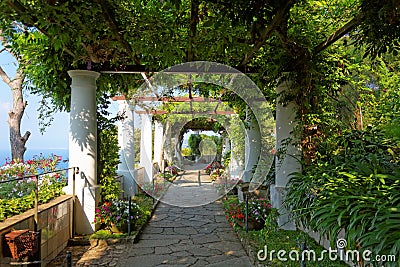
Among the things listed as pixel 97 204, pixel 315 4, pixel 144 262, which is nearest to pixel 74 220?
pixel 97 204

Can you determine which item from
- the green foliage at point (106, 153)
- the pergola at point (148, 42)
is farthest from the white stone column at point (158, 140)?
the pergola at point (148, 42)

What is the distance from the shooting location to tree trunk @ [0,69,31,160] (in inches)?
293

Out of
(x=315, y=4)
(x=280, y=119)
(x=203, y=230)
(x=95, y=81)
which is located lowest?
(x=203, y=230)

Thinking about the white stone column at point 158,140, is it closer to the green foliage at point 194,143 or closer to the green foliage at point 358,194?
the green foliage at point 194,143

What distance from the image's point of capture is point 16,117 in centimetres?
746

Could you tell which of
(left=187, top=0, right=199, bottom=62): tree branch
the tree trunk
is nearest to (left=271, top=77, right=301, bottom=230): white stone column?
(left=187, top=0, right=199, bottom=62): tree branch

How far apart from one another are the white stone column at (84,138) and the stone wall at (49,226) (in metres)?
0.29

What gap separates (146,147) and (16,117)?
12.4 ft

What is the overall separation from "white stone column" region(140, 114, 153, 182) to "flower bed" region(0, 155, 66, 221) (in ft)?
13.7

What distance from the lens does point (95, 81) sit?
4918 mm

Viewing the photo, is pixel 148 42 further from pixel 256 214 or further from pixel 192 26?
pixel 256 214

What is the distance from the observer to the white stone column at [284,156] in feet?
14.7

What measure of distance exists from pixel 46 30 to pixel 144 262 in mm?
2643

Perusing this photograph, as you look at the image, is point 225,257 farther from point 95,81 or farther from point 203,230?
point 95,81
